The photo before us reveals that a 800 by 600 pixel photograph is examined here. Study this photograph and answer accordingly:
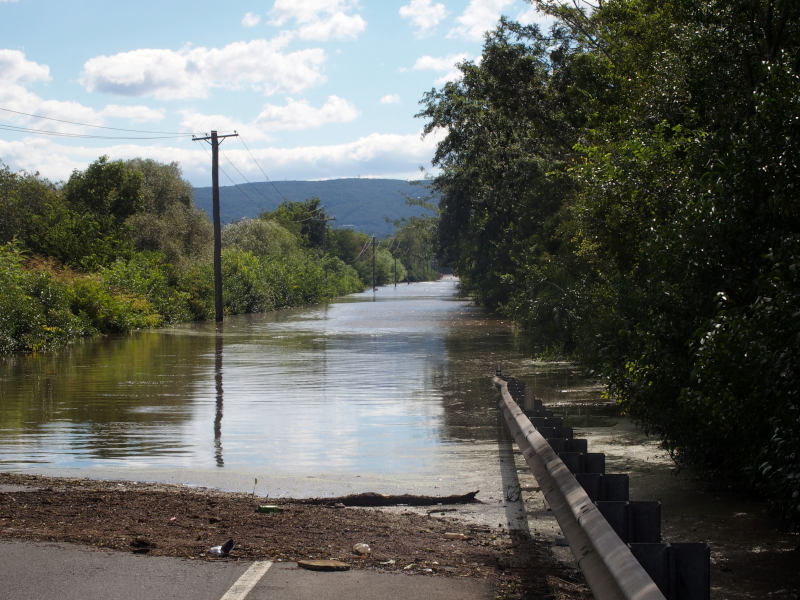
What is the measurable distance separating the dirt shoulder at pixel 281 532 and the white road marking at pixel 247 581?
238 millimetres

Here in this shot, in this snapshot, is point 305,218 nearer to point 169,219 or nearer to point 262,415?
point 169,219

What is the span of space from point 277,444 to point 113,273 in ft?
109

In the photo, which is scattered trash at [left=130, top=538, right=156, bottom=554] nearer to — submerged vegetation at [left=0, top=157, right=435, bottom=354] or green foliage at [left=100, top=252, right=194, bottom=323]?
submerged vegetation at [left=0, top=157, right=435, bottom=354]

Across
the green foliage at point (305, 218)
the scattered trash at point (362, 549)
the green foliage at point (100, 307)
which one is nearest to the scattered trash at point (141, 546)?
the scattered trash at point (362, 549)

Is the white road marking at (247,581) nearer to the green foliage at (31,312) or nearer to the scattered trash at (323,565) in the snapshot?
the scattered trash at (323,565)

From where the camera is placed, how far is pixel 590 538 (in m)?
4.45

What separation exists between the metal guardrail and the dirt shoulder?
1.83ft

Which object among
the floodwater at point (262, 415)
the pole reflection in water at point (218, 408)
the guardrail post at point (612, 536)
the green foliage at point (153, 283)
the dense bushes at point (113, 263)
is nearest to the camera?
the guardrail post at point (612, 536)

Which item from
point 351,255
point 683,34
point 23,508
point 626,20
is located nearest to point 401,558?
point 23,508

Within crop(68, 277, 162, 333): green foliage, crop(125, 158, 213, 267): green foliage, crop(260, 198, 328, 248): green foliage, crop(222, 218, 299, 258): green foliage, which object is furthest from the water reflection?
crop(260, 198, 328, 248): green foliage

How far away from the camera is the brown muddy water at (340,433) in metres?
7.93

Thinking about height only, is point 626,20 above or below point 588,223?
above

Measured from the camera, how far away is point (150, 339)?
3506 centimetres

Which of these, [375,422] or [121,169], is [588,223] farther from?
[121,169]
